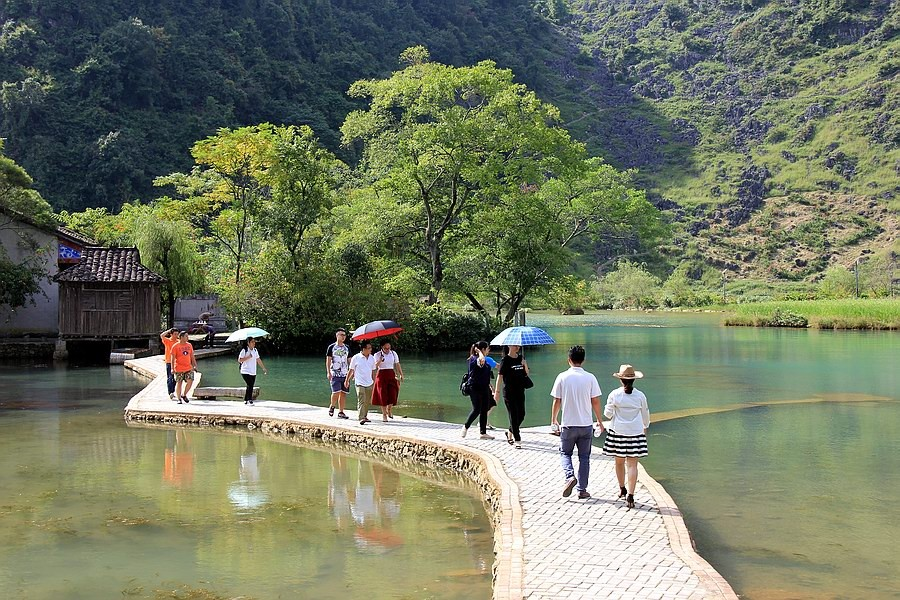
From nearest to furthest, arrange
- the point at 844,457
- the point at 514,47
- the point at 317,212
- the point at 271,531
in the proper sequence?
1. the point at 271,531
2. the point at 844,457
3. the point at 317,212
4. the point at 514,47

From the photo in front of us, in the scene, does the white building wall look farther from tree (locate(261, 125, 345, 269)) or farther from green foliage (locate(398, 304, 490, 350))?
green foliage (locate(398, 304, 490, 350))

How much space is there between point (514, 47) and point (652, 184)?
120ft

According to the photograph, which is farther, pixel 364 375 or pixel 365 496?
pixel 364 375

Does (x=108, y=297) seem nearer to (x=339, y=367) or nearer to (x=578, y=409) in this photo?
(x=339, y=367)

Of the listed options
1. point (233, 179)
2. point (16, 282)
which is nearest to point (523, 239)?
point (233, 179)

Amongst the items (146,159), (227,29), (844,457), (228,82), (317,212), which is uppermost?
(227,29)

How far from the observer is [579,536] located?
8289 millimetres

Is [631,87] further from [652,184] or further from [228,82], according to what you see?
[228,82]

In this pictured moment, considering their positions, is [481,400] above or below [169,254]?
below

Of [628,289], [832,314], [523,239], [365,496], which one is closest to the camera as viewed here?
[365,496]

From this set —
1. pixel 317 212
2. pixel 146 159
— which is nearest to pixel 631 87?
pixel 146 159

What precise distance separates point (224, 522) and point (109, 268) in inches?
992

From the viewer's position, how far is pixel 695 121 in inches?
5945

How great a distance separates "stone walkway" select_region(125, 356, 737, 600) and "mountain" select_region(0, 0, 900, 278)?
68068mm
